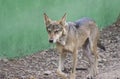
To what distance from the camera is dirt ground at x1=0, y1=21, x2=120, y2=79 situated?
33.7 ft

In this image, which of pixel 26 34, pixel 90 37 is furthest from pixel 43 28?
pixel 90 37

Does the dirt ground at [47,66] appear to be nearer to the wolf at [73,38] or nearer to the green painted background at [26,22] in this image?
the green painted background at [26,22]

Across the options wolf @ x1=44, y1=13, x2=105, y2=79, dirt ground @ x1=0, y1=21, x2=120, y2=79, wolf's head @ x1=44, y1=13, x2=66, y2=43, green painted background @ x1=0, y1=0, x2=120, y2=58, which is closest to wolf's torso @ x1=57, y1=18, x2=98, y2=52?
wolf @ x1=44, y1=13, x2=105, y2=79

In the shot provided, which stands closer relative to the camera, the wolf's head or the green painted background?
the wolf's head

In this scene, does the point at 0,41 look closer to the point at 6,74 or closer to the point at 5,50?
the point at 5,50

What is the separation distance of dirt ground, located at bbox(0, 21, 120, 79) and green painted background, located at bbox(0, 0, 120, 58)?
26cm

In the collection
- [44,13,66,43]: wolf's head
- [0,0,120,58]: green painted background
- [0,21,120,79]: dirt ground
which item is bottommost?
[0,21,120,79]: dirt ground

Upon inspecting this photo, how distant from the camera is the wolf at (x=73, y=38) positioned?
9141 mm

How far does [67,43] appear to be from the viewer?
31.3 feet

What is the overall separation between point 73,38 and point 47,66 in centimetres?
177

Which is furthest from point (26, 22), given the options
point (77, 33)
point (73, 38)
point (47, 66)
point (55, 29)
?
point (55, 29)

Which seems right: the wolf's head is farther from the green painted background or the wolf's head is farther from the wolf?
the green painted background

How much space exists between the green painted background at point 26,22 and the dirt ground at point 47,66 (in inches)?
10.3

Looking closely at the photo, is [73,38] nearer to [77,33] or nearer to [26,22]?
[77,33]
